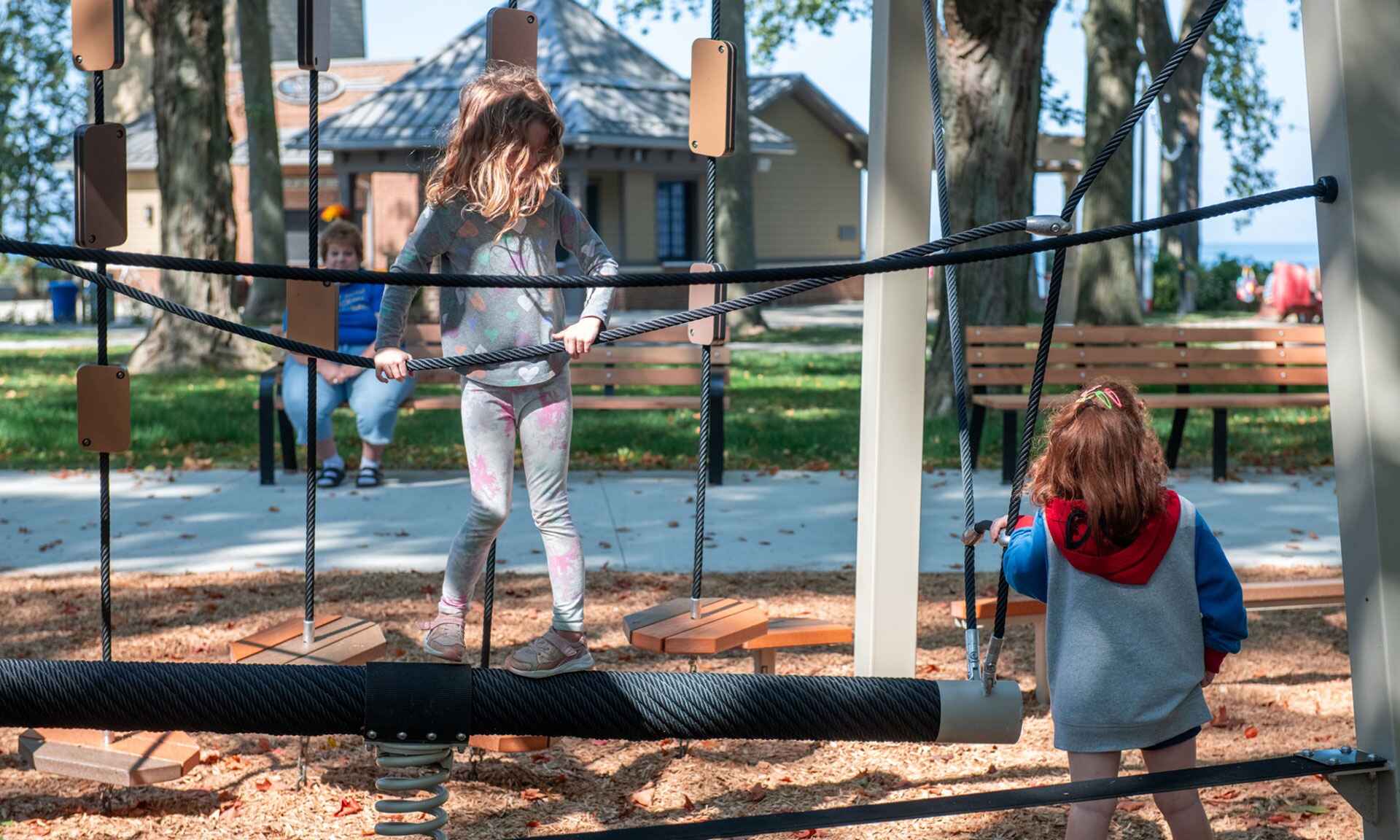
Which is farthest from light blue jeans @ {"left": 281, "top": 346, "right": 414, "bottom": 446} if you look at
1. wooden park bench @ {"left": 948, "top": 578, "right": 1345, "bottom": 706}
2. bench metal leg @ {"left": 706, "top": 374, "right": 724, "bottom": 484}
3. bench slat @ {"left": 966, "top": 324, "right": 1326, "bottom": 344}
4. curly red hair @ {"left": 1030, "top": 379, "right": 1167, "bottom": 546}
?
curly red hair @ {"left": 1030, "top": 379, "right": 1167, "bottom": 546}

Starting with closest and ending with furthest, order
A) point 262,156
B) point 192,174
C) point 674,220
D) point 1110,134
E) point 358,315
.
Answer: point 358,315
point 192,174
point 1110,134
point 262,156
point 674,220

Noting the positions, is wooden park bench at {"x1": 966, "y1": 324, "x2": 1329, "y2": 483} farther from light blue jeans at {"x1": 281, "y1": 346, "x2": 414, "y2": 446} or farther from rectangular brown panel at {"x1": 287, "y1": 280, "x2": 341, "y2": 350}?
rectangular brown panel at {"x1": 287, "y1": 280, "x2": 341, "y2": 350}

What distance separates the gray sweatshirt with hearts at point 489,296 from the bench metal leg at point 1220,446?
20.4 feet

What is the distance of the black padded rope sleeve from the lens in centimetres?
266

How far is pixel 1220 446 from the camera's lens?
350 inches

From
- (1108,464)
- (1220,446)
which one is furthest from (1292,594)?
(1220,446)

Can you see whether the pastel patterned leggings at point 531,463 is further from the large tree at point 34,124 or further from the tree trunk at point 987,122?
the large tree at point 34,124

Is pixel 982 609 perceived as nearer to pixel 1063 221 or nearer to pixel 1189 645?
pixel 1189 645

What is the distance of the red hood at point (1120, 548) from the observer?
292cm

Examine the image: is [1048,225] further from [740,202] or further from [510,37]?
[740,202]

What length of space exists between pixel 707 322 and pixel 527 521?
455 centimetres

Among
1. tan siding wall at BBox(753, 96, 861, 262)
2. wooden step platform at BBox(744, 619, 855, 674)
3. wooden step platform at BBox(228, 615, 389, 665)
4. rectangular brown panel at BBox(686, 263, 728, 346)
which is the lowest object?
wooden step platform at BBox(744, 619, 855, 674)

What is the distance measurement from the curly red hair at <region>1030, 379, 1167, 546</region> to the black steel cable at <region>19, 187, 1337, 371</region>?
359mm

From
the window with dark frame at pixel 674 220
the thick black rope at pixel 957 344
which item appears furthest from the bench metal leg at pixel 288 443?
the window with dark frame at pixel 674 220
